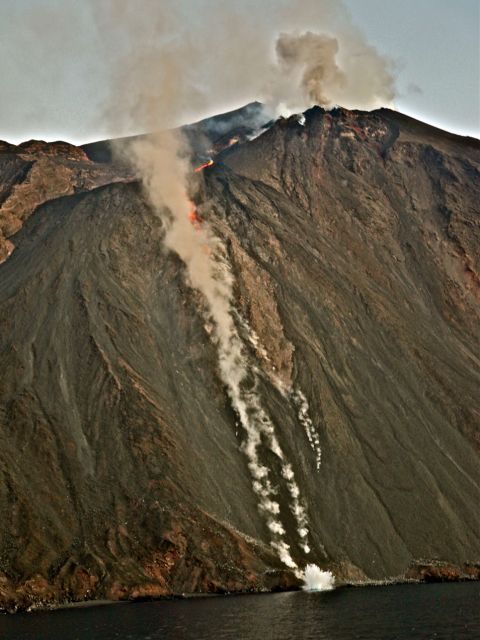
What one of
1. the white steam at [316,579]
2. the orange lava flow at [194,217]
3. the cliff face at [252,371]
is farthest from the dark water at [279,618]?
the orange lava flow at [194,217]

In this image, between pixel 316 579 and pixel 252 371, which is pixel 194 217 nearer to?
pixel 252 371

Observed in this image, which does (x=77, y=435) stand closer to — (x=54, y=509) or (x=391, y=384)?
(x=54, y=509)

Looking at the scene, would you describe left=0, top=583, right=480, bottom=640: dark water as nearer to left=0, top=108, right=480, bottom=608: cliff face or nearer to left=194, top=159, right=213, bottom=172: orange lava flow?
left=0, top=108, right=480, bottom=608: cliff face

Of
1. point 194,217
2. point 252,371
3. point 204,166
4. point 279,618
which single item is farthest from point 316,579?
point 204,166

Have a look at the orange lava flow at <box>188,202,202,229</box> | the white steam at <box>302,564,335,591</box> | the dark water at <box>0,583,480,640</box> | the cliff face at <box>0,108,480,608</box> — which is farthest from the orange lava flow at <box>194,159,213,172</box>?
→ the dark water at <box>0,583,480,640</box>

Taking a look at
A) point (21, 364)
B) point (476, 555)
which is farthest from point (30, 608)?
point (476, 555)

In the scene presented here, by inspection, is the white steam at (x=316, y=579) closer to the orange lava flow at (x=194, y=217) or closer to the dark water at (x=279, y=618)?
the dark water at (x=279, y=618)
